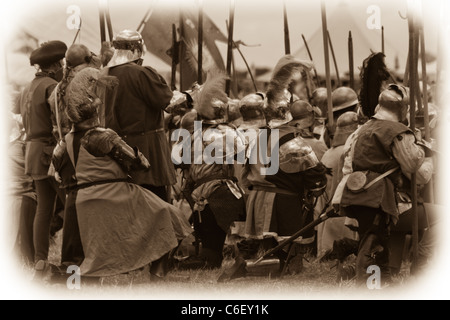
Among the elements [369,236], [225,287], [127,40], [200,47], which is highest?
[127,40]

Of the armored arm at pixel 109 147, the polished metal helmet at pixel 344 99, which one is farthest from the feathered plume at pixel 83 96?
the polished metal helmet at pixel 344 99

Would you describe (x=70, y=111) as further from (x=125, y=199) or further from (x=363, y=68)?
(x=363, y=68)

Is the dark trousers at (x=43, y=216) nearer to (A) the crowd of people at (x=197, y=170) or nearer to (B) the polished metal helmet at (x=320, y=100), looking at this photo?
(A) the crowd of people at (x=197, y=170)

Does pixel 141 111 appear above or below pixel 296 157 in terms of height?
above

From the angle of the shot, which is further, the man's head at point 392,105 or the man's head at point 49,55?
the man's head at point 49,55

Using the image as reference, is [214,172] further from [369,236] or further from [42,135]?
[369,236]

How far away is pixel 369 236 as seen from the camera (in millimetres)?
7684

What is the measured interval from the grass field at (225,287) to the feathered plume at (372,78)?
4.13 ft

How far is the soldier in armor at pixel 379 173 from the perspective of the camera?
7547 mm

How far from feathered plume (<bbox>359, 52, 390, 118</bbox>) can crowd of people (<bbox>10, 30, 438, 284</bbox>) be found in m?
0.01

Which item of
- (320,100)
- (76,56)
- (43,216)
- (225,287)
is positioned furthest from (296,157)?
(320,100)

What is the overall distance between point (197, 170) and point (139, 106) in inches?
33.2

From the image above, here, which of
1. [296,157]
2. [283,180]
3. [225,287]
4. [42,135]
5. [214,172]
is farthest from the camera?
[214,172]

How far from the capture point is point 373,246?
25.2 feet
